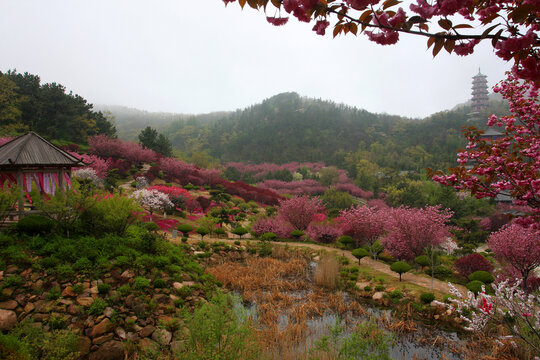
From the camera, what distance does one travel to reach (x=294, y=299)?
8406mm

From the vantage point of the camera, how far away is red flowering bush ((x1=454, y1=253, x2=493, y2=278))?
1010cm

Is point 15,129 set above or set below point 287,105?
below

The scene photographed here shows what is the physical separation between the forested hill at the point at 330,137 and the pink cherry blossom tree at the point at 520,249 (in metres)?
35.2

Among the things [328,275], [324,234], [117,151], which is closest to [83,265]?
[328,275]

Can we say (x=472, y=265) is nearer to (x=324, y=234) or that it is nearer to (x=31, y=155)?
(x=324, y=234)

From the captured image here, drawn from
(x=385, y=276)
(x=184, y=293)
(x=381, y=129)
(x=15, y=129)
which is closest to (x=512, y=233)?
(x=385, y=276)

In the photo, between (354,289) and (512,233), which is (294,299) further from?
(512,233)

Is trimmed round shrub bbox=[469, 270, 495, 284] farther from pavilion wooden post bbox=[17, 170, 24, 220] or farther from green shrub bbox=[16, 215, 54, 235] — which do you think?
pavilion wooden post bbox=[17, 170, 24, 220]

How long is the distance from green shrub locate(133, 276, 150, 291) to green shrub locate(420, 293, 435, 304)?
755cm

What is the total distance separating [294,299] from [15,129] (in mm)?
32187

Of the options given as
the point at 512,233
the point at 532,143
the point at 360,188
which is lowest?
the point at 360,188

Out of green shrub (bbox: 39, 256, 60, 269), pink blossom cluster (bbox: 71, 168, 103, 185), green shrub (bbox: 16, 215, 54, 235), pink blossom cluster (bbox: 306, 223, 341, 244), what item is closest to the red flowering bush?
pink blossom cluster (bbox: 306, 223, 341, 244)

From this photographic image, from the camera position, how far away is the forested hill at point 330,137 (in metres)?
53.4

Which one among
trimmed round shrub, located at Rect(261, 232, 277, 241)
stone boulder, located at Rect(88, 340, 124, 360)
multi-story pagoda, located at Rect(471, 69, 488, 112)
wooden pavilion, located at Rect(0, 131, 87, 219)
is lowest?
trimmed round shrub, located at Rect(261, 232, 277, 241)
